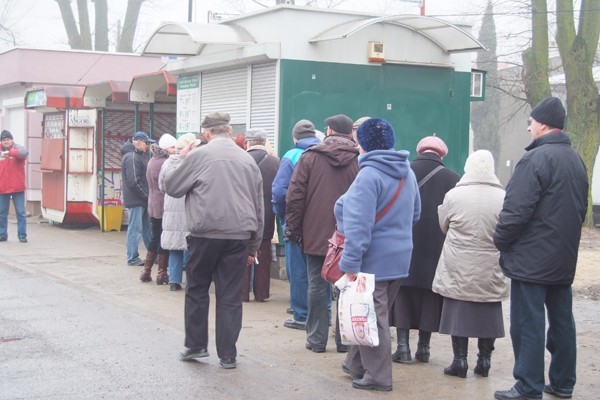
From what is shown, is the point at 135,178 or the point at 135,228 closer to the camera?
the point at 135,178

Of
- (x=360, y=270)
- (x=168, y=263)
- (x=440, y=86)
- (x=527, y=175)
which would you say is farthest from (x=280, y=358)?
(x=440, y=86)

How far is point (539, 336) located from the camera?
6164 mm

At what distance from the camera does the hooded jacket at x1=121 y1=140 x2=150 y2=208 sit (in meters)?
12.4

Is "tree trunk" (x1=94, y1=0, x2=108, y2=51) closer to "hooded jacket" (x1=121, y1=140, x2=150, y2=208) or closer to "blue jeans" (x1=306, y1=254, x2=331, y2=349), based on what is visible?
"hooded jacket" (x1=121, y1=140, x2=150, y2=208)

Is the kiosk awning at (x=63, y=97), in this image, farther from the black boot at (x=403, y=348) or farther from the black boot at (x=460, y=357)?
the black boot at (x=460, y=357)

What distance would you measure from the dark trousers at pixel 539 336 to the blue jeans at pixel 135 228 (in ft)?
23.2

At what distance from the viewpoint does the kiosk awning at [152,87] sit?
14.7m

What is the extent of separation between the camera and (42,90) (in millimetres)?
17547

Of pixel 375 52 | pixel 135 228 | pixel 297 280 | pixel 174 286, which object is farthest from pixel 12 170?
pixel 297 280

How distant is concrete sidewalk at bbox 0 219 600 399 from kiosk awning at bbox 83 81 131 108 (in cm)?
363

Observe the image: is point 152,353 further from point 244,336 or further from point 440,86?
point 440,86

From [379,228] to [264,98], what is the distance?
5932 millimetres

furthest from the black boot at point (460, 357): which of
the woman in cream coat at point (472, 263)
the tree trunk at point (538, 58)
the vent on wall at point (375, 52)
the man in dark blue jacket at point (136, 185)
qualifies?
the tree trunk at point (538, 58)

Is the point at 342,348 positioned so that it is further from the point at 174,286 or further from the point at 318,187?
the point at 174,286
